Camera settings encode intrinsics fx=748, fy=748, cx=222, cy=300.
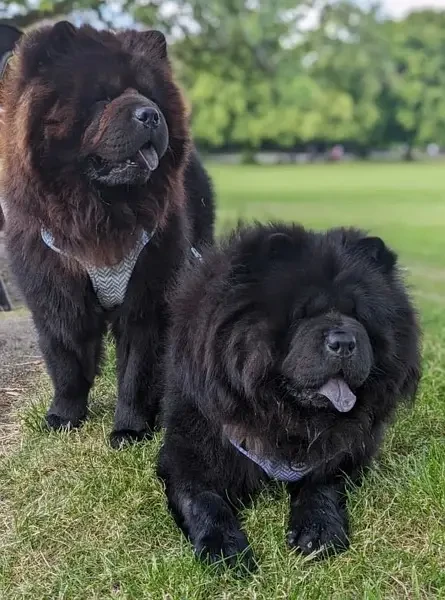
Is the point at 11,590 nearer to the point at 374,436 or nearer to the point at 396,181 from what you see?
the point at 374,436

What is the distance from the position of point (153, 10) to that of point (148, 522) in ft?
23.4

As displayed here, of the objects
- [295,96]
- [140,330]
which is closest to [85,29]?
[140,330]

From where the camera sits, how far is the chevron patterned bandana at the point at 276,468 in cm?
254

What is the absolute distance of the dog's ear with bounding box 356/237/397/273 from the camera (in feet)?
8.11

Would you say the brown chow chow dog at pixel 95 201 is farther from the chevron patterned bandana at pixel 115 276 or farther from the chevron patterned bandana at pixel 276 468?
the chevron patterned bandana at pixel 276 468

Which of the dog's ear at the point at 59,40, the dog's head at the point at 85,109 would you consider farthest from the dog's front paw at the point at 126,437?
the dog's ear at the point at 59,40

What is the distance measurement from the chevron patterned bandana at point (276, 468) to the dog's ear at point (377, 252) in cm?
74

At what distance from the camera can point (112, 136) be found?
2.69 m

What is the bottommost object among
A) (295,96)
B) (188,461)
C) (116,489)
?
(295,96)

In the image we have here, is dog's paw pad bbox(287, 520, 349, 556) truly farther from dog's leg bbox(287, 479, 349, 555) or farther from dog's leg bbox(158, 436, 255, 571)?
dog's leg bbox(158, 436, 255, 571)

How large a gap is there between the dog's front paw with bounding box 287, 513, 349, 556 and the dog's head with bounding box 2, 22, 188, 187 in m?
1.39

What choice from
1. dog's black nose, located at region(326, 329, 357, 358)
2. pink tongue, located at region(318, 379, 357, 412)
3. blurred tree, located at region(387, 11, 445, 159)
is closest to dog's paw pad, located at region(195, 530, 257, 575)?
pink tongue, located at region(318, 379, 357, 412)

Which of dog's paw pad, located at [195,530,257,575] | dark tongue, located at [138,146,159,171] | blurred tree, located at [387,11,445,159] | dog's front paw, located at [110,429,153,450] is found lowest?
blurred tree, located at [387,11,445,159]

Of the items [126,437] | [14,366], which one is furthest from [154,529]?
[14,366]
